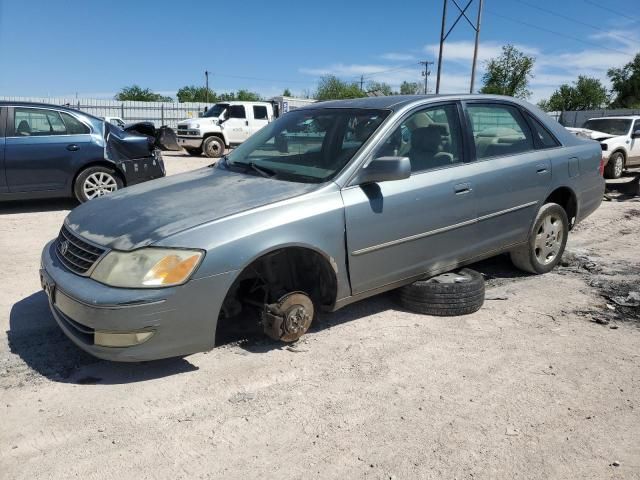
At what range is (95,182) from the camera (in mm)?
8023

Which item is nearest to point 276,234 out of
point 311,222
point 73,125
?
point 311,222

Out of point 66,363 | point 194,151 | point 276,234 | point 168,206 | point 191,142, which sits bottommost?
point 66,363

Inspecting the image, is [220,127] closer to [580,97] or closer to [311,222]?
[311,222]

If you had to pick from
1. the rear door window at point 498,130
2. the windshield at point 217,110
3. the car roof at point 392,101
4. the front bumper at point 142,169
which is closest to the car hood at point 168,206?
the car roof at point 392,101

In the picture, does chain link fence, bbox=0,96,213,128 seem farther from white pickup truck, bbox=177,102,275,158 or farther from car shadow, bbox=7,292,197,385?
car shadow, bbox=7,292,197,385

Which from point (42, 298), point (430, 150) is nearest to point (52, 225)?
point (42, 298)

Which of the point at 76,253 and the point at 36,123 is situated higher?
the point at 36,123

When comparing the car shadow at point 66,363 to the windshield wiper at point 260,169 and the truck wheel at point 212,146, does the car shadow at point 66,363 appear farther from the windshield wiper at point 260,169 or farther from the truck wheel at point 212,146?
the truck wheel at point 212,146

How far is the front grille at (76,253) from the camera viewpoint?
3.04 m

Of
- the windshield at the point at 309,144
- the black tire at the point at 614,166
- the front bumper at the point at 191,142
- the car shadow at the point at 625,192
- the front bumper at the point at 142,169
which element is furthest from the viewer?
the front bumper at the point at 191,142

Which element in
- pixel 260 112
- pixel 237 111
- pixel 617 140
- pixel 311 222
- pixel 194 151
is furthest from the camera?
pixel 260 112

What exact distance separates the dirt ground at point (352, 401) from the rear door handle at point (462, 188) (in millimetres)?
960

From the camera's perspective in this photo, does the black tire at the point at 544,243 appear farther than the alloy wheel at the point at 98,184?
No

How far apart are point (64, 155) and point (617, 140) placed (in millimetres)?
12391
